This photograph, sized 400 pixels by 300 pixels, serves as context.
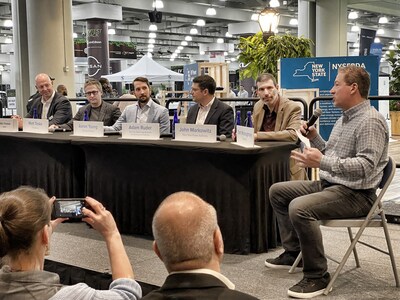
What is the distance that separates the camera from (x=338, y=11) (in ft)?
41.4

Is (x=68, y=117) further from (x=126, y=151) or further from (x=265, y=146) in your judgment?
(x=265, y=146)

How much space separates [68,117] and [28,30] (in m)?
4.05

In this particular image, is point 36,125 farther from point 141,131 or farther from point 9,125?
point 141,131

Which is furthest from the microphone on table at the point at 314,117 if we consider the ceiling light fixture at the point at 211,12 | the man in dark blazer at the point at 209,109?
the ceiling light fixture at the point at 211,12

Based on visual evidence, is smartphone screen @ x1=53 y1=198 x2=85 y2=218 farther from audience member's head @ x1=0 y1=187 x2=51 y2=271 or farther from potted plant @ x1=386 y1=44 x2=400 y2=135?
potted plant @ x1=386 y1=44 x2=400 y2=135

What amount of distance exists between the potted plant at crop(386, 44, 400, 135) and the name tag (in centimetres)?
1021

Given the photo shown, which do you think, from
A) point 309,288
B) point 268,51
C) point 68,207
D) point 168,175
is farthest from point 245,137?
point 268,51

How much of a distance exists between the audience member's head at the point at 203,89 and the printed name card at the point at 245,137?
92cm

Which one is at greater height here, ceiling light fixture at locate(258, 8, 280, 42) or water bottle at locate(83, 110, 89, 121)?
ceiling light fixture at locate(258, 8, 280, 42)

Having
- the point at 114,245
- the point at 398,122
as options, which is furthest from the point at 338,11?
the point at 114,245

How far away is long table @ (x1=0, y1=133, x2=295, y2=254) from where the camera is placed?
4.04m

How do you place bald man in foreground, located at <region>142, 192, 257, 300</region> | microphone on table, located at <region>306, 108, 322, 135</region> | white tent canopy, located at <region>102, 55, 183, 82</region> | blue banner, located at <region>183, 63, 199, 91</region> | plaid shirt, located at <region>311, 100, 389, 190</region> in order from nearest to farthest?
bald man in foreground, located at <region>142, 192, 257, 300</region> < plaid shirt, located at <region>311, 100, 389, 190</region> < microphone on table, located at <region>306, 108, 322, 135</region> < blue banner, located at <region>183, 63, 199, 91</region> < white tent canopy, located at <region>102, 55, 183, 82</region>

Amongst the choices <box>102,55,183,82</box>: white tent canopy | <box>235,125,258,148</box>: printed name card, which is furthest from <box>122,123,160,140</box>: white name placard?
<box>102,55,183,82</box>: white tent canopy

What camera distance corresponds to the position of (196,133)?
4336mm
